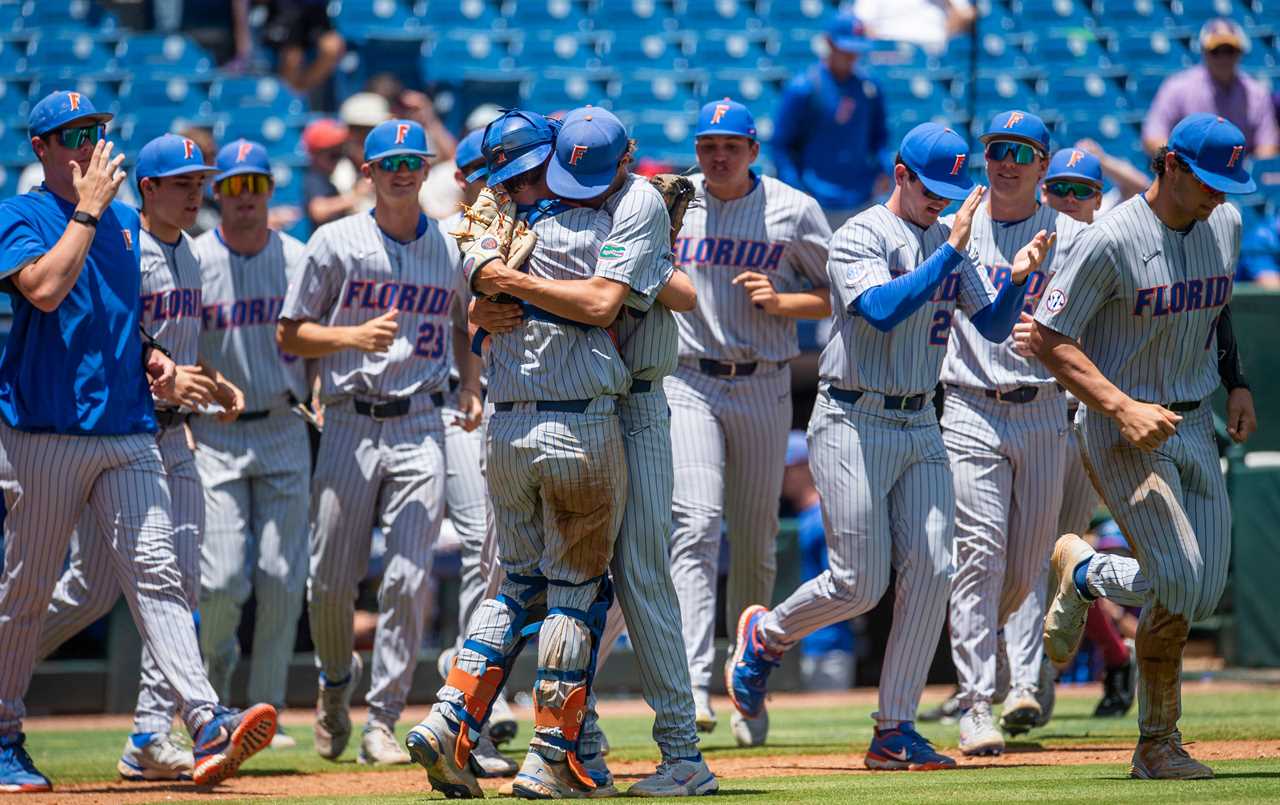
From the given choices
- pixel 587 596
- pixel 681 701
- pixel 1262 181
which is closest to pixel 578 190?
pixel 587 596

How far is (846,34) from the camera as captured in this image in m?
11.0

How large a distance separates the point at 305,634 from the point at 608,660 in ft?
5.61

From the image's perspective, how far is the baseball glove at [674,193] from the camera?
542 centimetres

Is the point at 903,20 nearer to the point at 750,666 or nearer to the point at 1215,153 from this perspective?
the point at 750,666

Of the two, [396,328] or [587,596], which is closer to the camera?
[587,596]

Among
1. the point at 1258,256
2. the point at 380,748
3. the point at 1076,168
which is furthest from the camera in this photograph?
the point at 1258,256

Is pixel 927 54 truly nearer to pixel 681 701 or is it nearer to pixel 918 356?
pixel 918 356

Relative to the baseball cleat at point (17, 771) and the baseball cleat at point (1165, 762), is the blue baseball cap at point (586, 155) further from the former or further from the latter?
the baseball cleat at point (17, 771)

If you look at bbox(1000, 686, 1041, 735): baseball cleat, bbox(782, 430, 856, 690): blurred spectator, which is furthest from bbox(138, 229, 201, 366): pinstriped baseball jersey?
bbox(782, 430, 856, 690): blurred spectator

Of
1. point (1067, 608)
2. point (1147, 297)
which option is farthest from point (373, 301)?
point (1147, 297)

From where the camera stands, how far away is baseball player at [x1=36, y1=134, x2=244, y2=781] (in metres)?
6.57

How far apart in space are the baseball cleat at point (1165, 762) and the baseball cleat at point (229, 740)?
283 centimetres

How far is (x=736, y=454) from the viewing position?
291 inches

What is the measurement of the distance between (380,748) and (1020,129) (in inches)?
138
